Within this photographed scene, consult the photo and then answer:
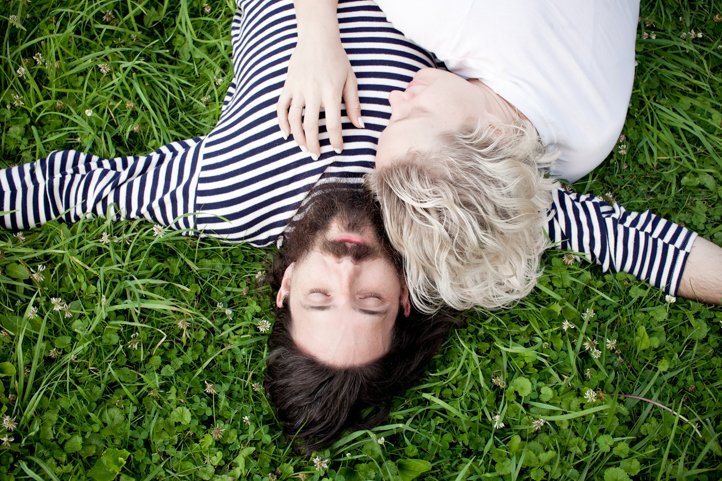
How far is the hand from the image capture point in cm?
284

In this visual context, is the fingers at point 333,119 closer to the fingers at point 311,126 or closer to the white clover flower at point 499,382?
the fingers at point 311,126

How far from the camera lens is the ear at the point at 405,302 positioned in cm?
298

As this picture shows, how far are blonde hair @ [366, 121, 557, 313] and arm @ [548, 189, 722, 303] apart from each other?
0.41 metres

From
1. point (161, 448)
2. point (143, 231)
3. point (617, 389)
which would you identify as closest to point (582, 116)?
point (617, 389)

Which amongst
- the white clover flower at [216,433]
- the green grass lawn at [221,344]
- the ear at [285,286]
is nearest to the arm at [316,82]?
the ear at [285,286]

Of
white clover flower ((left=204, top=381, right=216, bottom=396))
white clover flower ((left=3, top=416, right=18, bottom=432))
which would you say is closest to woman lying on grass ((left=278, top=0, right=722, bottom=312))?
white clover flower ((left=204, top=381, right=216, bottom=396))

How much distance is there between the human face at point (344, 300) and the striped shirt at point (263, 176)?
1.11 feet

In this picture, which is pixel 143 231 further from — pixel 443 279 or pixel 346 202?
pixel 443 279

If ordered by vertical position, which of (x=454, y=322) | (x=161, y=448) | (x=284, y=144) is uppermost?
(x=284, y=144)

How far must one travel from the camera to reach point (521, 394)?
305 cm

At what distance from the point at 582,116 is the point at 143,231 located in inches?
91.1

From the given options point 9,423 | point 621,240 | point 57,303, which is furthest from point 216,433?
point 621,240

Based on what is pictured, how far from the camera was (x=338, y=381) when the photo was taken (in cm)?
277

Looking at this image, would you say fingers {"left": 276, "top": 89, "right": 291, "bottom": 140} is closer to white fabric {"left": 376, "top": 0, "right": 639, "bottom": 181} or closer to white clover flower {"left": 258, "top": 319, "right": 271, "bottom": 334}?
white fabric {"left": 376, "top": 0, "right": 639, "bottom": 181}
